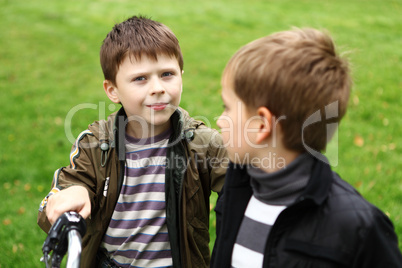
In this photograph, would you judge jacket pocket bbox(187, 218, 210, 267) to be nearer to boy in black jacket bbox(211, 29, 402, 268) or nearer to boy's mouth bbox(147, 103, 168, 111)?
boy in black jacket bbox(211, 29, 402, 268)

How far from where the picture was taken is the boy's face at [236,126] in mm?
1628

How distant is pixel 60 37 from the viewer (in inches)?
350

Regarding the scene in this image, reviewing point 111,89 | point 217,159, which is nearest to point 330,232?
point 217,159

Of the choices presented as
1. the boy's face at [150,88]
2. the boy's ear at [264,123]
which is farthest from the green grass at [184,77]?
the boy's face at [150,88]

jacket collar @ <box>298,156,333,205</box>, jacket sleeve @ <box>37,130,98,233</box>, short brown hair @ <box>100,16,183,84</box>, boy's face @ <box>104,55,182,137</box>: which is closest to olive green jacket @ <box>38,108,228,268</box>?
jacket sleeve @ <box>37,130,98,233</box>

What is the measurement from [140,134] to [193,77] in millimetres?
4762

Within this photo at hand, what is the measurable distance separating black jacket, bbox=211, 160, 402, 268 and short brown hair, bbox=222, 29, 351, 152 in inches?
6.5

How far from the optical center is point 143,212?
2.15 metres

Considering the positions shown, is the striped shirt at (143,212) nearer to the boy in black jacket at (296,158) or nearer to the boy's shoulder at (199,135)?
the boy's shoulder at (199,135)

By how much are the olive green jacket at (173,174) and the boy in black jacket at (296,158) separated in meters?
0.44

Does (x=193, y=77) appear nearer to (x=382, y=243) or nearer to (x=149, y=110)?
(x=149, y=110)

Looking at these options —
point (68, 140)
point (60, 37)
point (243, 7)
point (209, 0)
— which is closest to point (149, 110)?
point (68, 140)

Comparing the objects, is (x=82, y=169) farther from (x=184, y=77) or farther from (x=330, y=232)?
(x=184, y=77)

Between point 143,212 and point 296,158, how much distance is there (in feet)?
2.98
